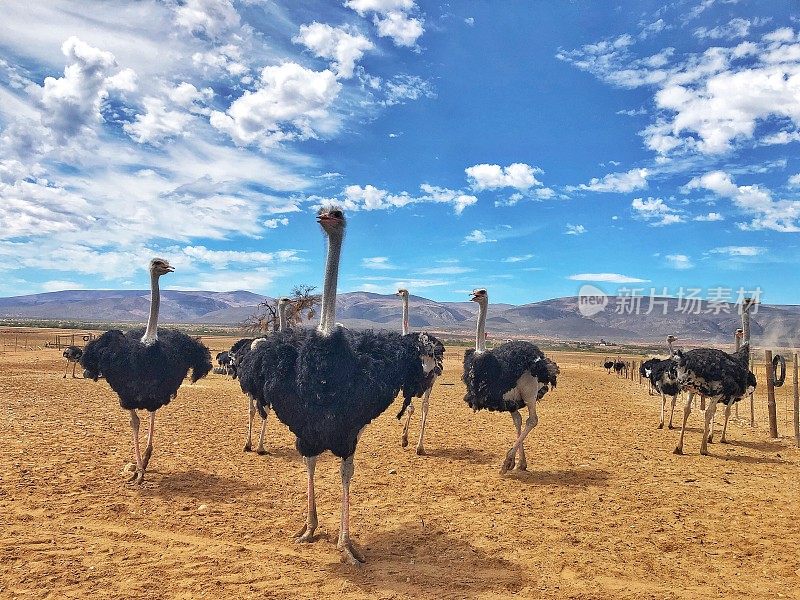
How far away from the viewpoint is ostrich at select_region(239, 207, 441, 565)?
5.00 meters

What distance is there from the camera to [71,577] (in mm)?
4703

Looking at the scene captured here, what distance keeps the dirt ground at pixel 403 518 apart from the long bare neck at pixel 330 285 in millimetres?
2183

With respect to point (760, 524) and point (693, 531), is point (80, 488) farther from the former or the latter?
point (760, 524)

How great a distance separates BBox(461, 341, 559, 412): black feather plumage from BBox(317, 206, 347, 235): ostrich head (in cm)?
352

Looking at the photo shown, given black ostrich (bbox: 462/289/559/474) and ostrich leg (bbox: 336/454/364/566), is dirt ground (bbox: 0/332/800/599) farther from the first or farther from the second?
black ostrich (bbox: 462/289/559/474)

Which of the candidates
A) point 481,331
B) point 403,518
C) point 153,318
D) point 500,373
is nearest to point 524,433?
point 500,373

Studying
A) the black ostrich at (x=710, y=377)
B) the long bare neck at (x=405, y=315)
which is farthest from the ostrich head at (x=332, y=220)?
the black ostrich at (x=710, y=377)

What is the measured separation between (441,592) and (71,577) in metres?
3.08

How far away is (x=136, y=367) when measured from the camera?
7176 mm

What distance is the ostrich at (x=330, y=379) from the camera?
5.00 meters

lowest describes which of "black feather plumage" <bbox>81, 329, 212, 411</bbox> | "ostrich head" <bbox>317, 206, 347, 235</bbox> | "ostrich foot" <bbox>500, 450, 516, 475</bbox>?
"ostrich foot" <bbox>500, 450, 516, 475</bbox>

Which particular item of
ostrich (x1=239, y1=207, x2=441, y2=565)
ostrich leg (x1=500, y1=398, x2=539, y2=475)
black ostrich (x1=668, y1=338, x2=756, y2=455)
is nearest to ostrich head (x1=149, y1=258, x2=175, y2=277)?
ostrich (x1=239, y1=207, x2=441, y2=565)

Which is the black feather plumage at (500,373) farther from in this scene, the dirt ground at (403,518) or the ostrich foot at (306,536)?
the ostrich foot at (306,536)

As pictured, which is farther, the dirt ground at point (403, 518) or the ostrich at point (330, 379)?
the ostrich at point (330, 379)
